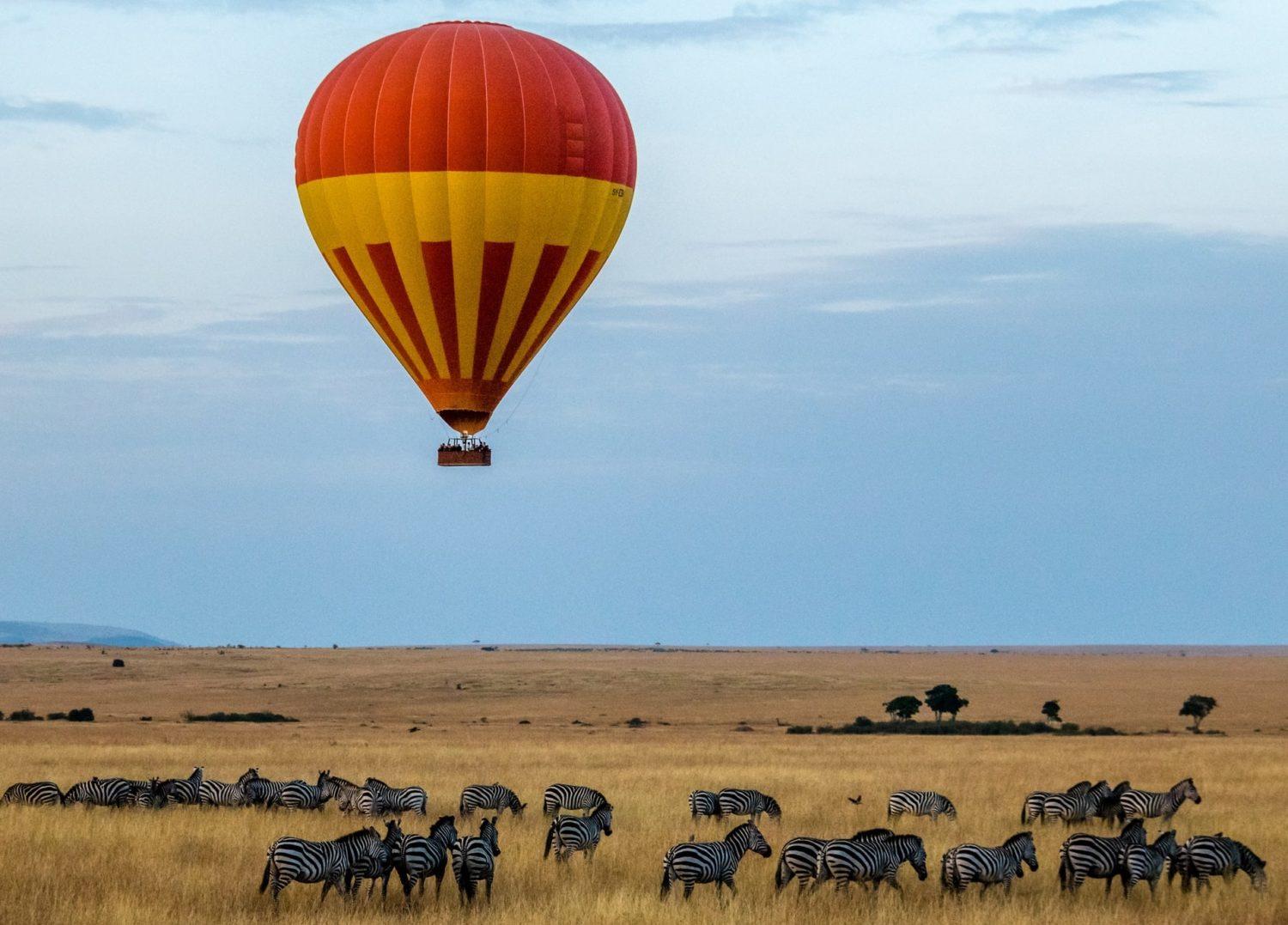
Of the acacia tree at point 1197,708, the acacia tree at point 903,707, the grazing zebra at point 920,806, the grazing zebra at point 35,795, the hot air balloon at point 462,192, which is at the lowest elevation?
the grazing zebra at point 35,795

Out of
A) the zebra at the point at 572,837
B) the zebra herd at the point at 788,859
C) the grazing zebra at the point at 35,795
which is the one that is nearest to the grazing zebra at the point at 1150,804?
the zebra herd at the point at 788,859

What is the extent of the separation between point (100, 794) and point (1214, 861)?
17362 mm

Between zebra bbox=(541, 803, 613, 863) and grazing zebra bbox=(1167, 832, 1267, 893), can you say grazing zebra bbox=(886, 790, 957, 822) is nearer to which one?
grazing zebra bbox=(1167, 832, 1267, 893)

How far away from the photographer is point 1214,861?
19422 millimetres

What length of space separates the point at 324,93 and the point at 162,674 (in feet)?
236

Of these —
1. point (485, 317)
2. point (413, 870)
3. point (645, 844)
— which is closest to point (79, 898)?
point (413, 870)

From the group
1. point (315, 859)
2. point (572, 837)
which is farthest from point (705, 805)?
point (315, 859)

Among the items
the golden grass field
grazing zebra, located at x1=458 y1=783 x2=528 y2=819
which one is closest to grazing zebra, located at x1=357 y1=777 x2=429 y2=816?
the golden grass field

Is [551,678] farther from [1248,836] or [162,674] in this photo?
[1248,836]

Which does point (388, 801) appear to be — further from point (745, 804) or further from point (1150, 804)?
point (1150, 804)

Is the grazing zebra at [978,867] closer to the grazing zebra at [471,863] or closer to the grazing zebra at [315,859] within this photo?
the grazing zebra at [471,863]

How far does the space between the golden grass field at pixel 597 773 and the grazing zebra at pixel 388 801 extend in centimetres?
39

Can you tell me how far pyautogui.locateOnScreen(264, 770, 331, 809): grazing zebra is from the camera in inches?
1023

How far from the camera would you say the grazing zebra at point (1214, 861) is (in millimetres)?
19438
